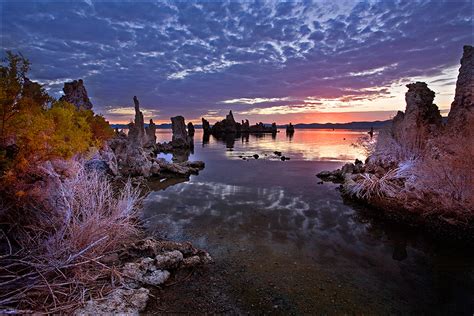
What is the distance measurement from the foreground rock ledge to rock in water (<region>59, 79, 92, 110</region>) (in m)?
18.6

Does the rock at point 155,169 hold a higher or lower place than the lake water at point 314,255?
higher

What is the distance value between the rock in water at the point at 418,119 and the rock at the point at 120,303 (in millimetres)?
15268

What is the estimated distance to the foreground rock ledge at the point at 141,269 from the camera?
180 inches

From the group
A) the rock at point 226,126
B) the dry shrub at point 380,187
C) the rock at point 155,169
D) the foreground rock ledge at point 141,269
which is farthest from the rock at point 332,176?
the rock at point 226,126

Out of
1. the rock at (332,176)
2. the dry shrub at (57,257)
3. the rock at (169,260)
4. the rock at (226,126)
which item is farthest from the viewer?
the rock at (226,126)

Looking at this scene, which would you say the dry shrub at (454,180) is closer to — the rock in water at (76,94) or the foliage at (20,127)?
the foliage at (20,127)

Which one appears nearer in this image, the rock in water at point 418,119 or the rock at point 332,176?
the rock in water at point 418,119

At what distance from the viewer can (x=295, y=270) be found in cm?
681

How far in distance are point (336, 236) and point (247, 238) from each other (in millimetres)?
3231

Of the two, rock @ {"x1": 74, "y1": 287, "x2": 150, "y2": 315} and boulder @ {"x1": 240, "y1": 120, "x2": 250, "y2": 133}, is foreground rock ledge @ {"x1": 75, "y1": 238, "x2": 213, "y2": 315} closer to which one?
rock @ {"x1": 74, "y1": 287, "x2": 150, "y2": 315}

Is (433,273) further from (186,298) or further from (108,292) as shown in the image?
(108,292)

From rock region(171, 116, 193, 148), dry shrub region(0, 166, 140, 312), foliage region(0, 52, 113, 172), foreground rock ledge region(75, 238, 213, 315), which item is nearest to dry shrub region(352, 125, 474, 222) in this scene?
foreground rock ledge region(75, 238, 213, 315)

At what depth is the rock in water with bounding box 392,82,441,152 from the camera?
14609 mm

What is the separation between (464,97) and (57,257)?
17511 mm
